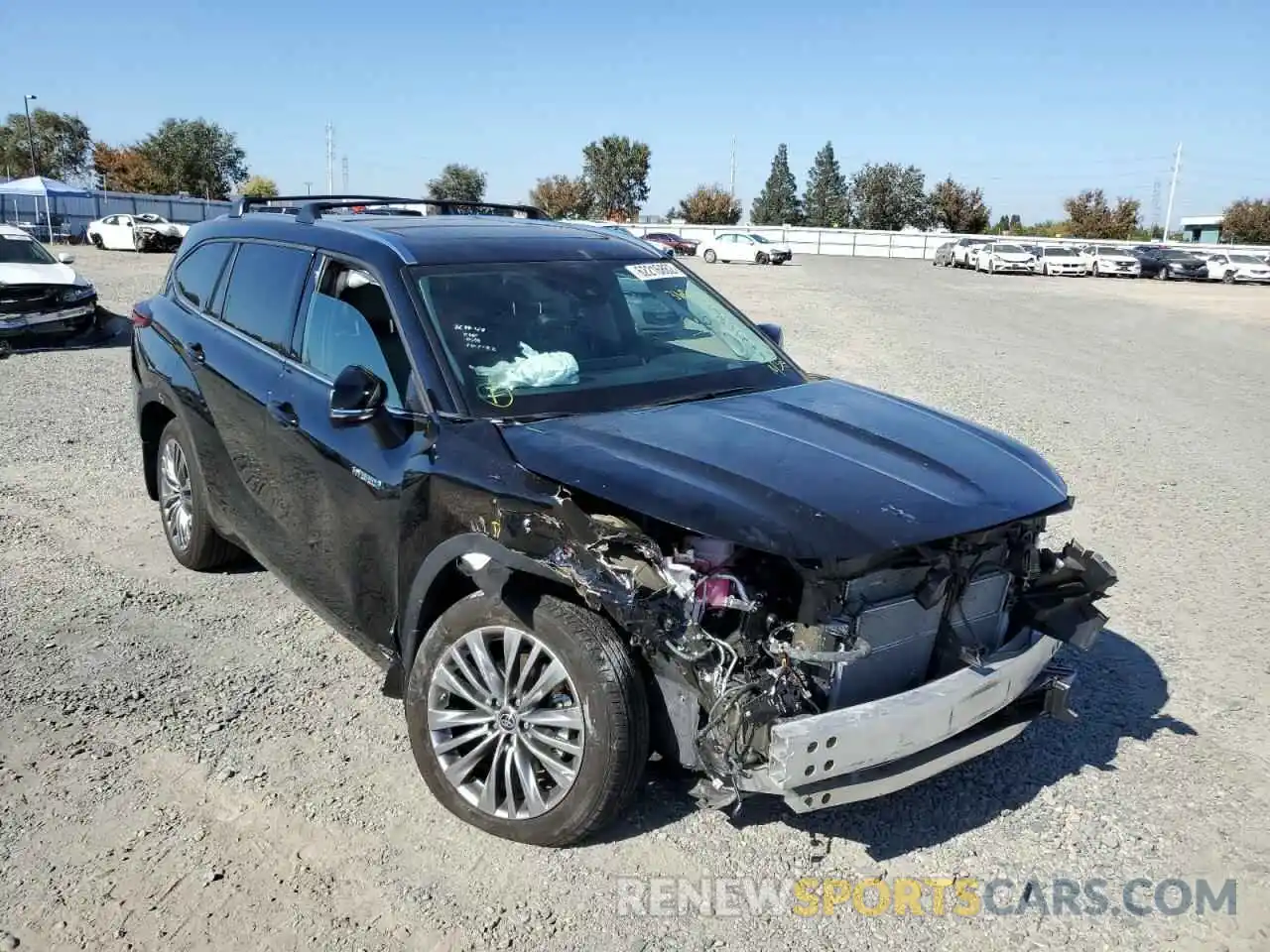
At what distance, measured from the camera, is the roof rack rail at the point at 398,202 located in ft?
15.3

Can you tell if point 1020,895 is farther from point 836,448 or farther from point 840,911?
point 836,448

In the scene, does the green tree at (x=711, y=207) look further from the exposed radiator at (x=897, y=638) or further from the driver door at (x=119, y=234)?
the exposed radiator at (x=897, y=638)

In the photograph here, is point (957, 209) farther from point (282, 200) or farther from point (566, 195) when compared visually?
point (282, 200)

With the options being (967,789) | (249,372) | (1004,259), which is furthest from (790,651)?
(1004,259)

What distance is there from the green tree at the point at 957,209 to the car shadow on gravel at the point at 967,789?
88956 mm

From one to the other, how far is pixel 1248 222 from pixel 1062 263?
41.4 meters

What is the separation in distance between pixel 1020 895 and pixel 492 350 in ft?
8.32

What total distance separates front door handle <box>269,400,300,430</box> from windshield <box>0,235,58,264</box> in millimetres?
12299

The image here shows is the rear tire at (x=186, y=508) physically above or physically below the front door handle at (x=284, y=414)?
below

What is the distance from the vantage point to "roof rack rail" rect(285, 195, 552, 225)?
4.67m

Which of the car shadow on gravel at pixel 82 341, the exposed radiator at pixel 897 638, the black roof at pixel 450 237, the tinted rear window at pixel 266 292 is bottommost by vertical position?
the car shadow on gravel at pixel 82 341

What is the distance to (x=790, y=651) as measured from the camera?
2791mm

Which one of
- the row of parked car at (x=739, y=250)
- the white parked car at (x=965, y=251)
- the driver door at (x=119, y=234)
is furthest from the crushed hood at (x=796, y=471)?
the white parked car at (x=965, y=251)

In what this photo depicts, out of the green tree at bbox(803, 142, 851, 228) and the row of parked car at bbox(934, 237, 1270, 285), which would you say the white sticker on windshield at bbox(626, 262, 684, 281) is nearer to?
the row of parked car at bbox(934, 237, 1270, 285)
